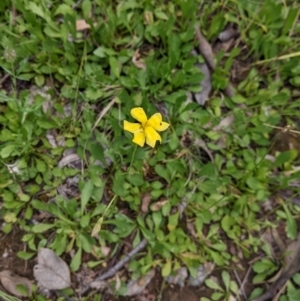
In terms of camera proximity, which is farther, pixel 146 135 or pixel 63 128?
pixel 63 128

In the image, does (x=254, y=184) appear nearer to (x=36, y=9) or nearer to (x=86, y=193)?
(x=86, y=193)

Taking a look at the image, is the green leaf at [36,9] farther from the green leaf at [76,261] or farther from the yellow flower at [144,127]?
the green leaf at [76,261]

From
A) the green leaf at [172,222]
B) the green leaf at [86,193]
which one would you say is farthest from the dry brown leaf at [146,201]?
the green leaf at [86,193]

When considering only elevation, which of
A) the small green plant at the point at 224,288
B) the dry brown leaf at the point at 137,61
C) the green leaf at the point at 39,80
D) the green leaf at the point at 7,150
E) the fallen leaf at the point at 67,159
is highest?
the dry brown leaf at the point at 137,61

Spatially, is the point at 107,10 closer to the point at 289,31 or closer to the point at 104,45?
the point at 104,45

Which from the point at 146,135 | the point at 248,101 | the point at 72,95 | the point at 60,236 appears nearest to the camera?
the point at 146,135

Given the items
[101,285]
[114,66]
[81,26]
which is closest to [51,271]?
[101,285]

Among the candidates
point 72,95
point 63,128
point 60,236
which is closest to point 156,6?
point 72,95
